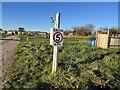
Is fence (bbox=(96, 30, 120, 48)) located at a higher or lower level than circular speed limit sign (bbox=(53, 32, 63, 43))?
lower

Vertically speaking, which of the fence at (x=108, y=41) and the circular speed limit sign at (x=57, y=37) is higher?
the circular speed limit sign at (x=57, y=37)

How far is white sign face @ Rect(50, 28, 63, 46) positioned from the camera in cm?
742

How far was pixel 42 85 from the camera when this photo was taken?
22.1 feet

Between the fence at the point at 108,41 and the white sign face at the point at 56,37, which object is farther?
the fence at the point at 108,41

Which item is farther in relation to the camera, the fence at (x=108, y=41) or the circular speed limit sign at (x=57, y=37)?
the fence at (x=108, y=41)

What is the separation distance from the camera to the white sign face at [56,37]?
7.42 meters

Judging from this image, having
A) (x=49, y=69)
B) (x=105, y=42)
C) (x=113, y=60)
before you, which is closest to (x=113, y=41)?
(x=105, y=42)

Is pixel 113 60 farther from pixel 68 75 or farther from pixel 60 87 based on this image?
pixel 60 87

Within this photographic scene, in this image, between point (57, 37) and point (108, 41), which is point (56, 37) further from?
point (108, 41)

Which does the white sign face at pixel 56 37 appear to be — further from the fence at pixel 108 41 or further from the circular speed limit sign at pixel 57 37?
the fence at pixel 108 41

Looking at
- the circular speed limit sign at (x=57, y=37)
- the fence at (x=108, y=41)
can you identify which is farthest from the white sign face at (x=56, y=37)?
the fence at (x=108, y=41)

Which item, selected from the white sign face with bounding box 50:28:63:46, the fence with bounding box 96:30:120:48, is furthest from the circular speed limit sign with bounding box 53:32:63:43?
the fence with bounding box 96:30:120:48

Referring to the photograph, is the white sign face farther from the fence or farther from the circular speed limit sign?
the fence

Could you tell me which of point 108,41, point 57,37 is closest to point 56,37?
point 57,37
